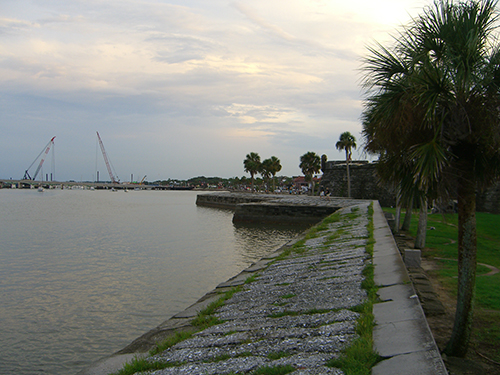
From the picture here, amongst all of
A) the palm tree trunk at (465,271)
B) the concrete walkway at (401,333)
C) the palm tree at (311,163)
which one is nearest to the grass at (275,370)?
the concrete walkway at (401,333)

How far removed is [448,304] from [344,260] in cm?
269

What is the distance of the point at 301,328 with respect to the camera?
209 inches

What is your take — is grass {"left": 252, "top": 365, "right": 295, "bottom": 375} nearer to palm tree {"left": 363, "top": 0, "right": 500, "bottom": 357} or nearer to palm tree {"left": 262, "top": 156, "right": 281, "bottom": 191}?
palm tree {"left": 363, "top": 0, "right": 500, "bottom": 357}

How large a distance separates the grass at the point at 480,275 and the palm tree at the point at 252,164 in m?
76.1

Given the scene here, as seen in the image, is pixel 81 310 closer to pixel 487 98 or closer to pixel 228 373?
pixel 228 373

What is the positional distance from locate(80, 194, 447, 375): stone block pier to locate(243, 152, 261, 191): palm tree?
86.0 m

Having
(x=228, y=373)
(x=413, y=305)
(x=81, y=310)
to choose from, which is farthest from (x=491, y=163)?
(x=81, y=310)

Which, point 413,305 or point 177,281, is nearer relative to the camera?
point 413,305

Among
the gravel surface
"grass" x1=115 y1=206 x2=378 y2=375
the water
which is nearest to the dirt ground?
"grass" x1=115 y1=206 x2=378 y2=375

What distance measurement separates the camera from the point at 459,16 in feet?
17.9

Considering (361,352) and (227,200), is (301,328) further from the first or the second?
(227,200)

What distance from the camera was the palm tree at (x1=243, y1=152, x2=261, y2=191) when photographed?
95.4 m

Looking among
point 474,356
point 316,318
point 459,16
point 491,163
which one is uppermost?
point 459,16

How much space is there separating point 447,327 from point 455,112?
11.6ft
